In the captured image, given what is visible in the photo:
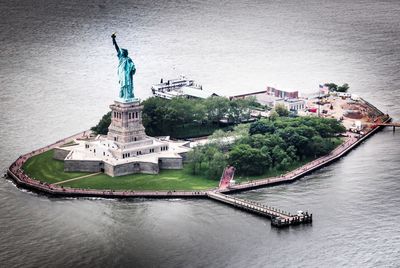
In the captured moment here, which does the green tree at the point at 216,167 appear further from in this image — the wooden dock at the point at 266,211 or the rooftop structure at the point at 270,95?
the rooftop structure at the point at 270,95

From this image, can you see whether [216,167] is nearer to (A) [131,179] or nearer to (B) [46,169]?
(A) [131,179]

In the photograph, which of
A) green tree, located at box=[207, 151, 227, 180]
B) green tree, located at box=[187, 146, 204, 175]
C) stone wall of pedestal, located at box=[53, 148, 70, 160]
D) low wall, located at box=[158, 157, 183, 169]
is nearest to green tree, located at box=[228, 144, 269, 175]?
green tree, located at box=[207, 151, 227, 180]

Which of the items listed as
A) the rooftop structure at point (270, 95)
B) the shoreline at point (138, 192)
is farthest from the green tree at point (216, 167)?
the rooftop structure at point (270, 95)

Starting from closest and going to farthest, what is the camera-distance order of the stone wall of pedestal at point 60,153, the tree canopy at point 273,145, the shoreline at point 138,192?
the shoreline at point 138,192
the tree canopy at point 273,145
the stone wall of pedestal at point 60,153

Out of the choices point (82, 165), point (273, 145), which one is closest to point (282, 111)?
point (273, 145)

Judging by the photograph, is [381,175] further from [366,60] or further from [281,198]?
[366,60]

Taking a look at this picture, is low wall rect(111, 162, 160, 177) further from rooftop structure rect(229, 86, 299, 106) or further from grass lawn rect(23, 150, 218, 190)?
rooftop structure rect(229, 86, 299, 106)
